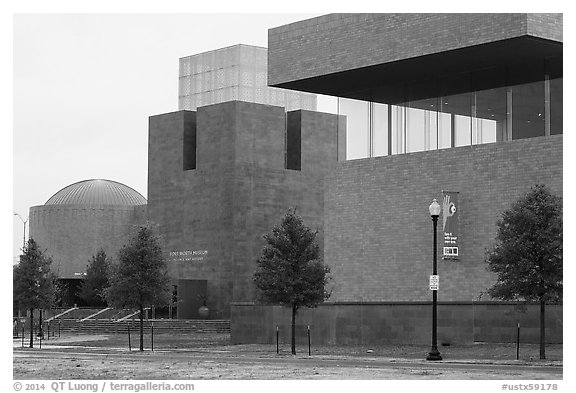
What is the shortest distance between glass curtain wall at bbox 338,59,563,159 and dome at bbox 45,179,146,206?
77489 mm

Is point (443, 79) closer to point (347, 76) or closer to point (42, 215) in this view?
point (347, 76)

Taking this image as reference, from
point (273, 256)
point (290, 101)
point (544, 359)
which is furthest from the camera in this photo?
point (290, 101)

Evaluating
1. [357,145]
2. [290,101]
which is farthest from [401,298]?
[290,101]

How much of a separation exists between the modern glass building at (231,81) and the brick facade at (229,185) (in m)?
10.8

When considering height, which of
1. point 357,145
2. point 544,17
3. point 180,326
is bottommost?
point 180,326

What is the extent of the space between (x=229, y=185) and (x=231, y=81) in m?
17.6

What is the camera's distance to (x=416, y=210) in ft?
183

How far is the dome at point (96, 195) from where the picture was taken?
438 feet

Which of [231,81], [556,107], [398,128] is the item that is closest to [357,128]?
[398,128]

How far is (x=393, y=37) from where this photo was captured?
54.2 meters
